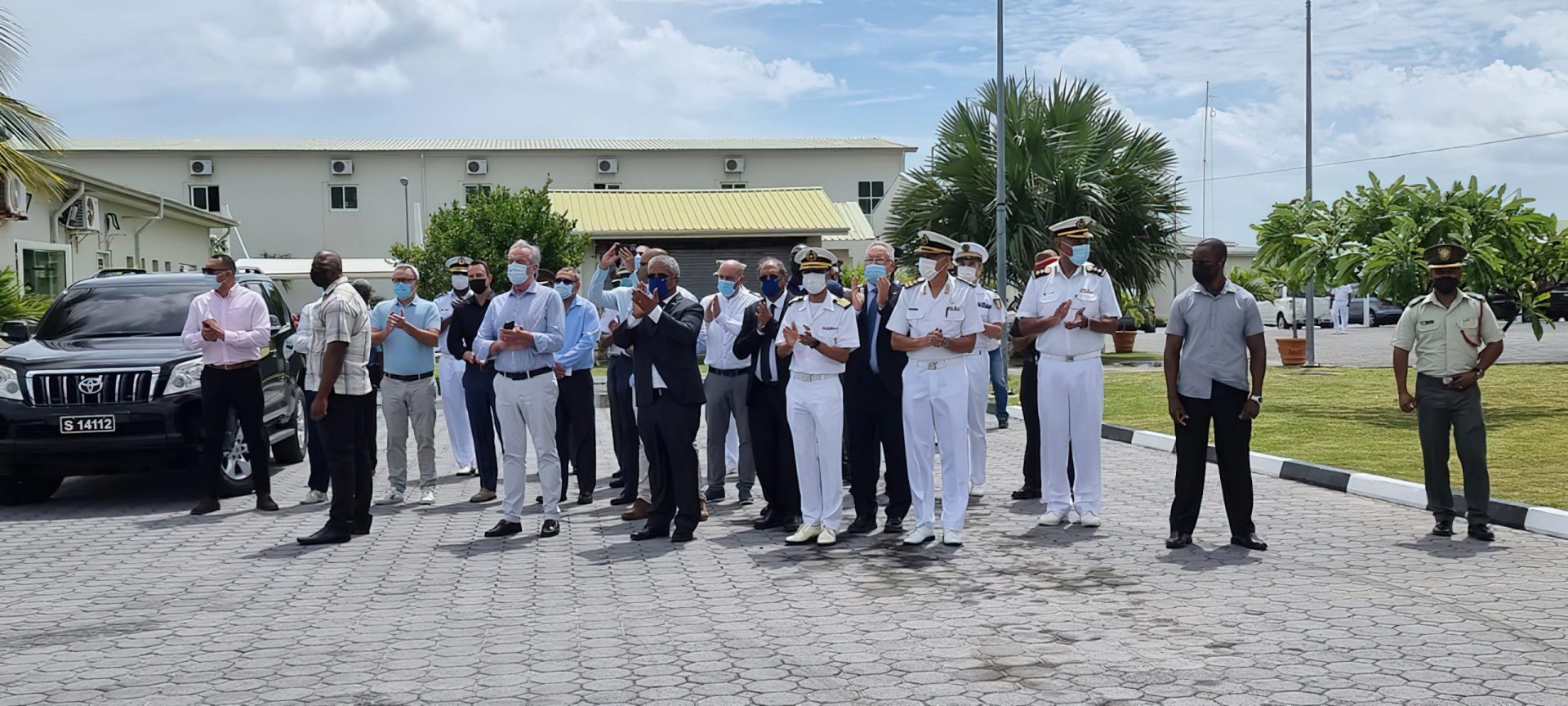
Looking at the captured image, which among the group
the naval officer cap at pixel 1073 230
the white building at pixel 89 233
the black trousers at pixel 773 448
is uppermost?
the white building at pixel 89 233

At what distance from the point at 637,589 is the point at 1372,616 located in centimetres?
357

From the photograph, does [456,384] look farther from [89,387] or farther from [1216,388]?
[1216,388]

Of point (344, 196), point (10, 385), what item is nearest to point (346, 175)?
point (344, 196)

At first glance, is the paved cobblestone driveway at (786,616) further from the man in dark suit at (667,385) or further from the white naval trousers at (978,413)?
the white naval trousers at (978,413)

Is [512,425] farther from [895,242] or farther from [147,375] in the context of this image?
[895,242]

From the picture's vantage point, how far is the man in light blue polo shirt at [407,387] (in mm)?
11117

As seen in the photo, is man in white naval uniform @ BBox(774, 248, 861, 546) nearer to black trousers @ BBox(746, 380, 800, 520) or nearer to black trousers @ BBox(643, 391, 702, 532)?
black trousers @ BBox(746, 380, 800, 520)

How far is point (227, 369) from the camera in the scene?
10562 mm

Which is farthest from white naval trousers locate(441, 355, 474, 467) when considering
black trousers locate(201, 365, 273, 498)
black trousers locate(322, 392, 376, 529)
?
black trousers locate(322, 392, 376, 529)

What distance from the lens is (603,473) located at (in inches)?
512

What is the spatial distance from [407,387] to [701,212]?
968 inches

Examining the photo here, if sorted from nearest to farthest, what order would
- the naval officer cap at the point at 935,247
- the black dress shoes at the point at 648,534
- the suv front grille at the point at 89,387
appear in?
the naval officer cap at the point at 935,247, the black dress shoes at the point at 648,534, the suv front grille at the point at 89,387

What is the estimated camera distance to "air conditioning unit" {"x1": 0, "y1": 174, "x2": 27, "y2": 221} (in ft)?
60.5

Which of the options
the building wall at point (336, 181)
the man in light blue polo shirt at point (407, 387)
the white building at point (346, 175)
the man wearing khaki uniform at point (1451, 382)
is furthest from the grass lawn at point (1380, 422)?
the building wall at point (336, 181)
